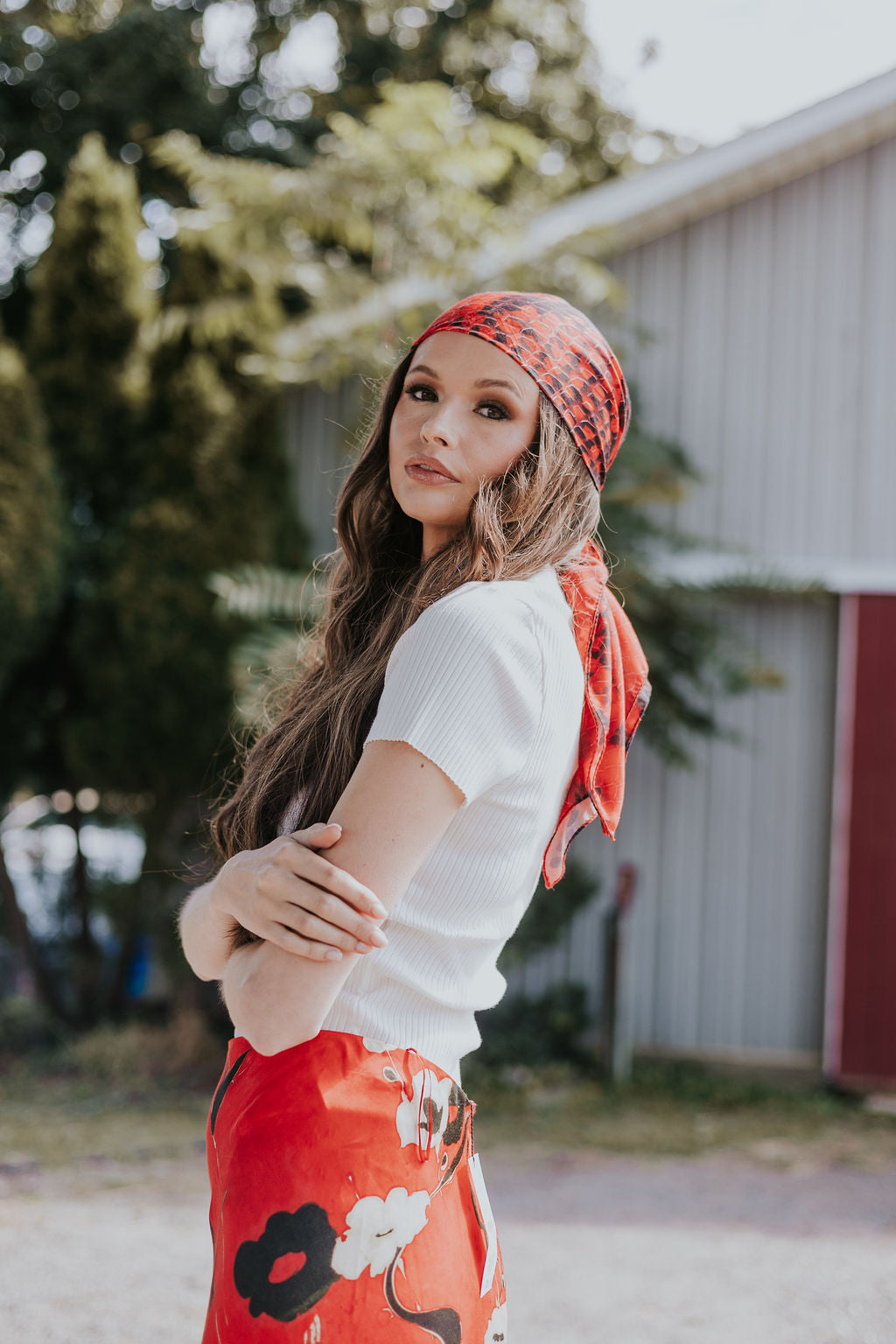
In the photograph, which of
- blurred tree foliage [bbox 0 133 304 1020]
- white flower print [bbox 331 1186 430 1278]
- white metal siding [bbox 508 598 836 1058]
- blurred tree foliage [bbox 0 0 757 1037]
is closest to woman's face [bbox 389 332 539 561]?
white flower print [bbox 331 1186 430 1278]

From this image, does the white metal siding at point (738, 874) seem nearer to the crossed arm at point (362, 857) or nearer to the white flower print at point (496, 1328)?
the white flower print at point (496, 1328)

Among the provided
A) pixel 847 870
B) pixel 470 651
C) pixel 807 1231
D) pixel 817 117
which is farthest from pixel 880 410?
pixel 470 651

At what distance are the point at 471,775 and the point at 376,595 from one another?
1.70 ft

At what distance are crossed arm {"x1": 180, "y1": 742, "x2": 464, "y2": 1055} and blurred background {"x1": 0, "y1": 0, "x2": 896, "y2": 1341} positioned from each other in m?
4.83

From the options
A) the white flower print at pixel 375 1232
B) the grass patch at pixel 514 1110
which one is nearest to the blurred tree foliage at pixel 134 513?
the grass patch at pixel 514 1110

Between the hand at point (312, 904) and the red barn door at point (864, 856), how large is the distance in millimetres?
5743

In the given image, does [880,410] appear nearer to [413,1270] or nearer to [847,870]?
[847,870]

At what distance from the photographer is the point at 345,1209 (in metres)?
1.11

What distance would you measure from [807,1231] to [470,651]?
4183 millimetres

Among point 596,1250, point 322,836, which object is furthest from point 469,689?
point 596,1250

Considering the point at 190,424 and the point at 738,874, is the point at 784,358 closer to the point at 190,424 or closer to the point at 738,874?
the point at 738,874

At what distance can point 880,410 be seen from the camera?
6590 millimetres

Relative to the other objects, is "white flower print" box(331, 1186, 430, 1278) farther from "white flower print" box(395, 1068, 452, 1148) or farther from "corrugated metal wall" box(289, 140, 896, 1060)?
"corrugated metal wall" box(289, 140, 896, 1060)

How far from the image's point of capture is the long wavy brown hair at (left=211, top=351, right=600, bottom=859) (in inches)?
49.7
